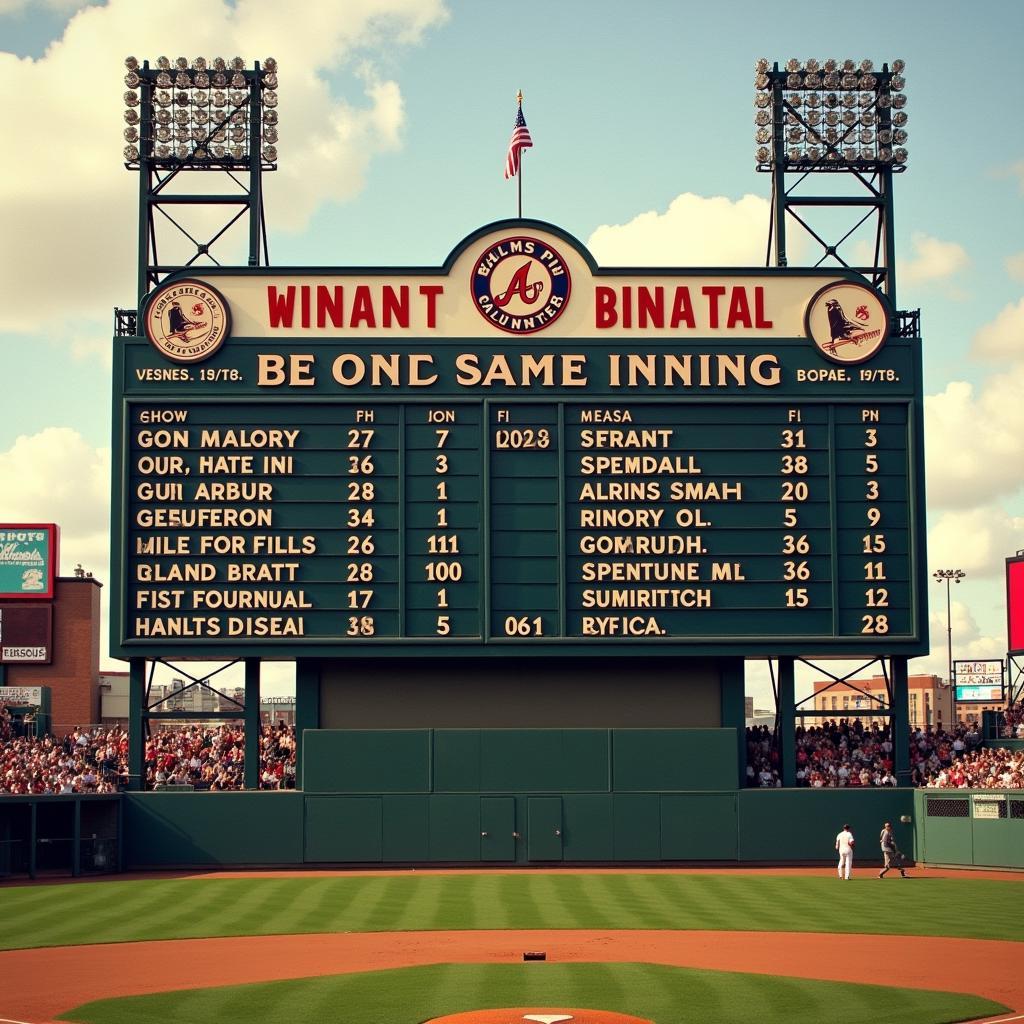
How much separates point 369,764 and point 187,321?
42.9 ft

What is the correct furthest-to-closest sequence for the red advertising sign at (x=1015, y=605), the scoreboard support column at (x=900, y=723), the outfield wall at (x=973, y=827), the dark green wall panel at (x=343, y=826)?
the red advertising sign at (x=1015, y=605) < the scoreboard support column at (x=900, y=723) < the dark green wall panel at (x=343, y=826) < the outfield wall at (x=973, y=827)

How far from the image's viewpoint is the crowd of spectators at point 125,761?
43.5m

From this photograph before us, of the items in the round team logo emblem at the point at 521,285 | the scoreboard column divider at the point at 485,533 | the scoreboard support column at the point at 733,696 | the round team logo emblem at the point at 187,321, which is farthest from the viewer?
the scoreboard support column at the point at 733,696

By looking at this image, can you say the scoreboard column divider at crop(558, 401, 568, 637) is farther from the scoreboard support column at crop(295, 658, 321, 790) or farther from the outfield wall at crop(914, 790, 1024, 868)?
the outfield wall at crop(914, 790, 1024, 868)

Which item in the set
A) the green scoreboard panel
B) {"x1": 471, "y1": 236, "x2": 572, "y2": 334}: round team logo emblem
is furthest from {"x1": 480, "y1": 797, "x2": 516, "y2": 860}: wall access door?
{"x1": 471, "y1": 236, "x2": 572, "y2": 334}: round team logo emblem

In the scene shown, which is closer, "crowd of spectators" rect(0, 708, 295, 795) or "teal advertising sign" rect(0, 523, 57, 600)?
"crowd of spectators" rect(0, 708, 295, 795)

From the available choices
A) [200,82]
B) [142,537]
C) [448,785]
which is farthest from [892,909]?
[200,82]

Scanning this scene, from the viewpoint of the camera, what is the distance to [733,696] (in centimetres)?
4459

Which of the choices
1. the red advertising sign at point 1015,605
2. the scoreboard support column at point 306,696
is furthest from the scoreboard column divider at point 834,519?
the red advertising sign at point 1015,605

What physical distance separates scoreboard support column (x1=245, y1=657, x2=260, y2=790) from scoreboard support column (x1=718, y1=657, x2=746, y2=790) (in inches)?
509

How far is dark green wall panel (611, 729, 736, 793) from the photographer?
1719 inches

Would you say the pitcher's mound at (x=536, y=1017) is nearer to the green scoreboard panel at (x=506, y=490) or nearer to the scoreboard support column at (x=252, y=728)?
the green scoreboard panel at (x=506, y=490)

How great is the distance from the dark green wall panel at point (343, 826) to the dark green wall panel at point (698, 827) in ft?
25.8

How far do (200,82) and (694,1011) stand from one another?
1290 inches
